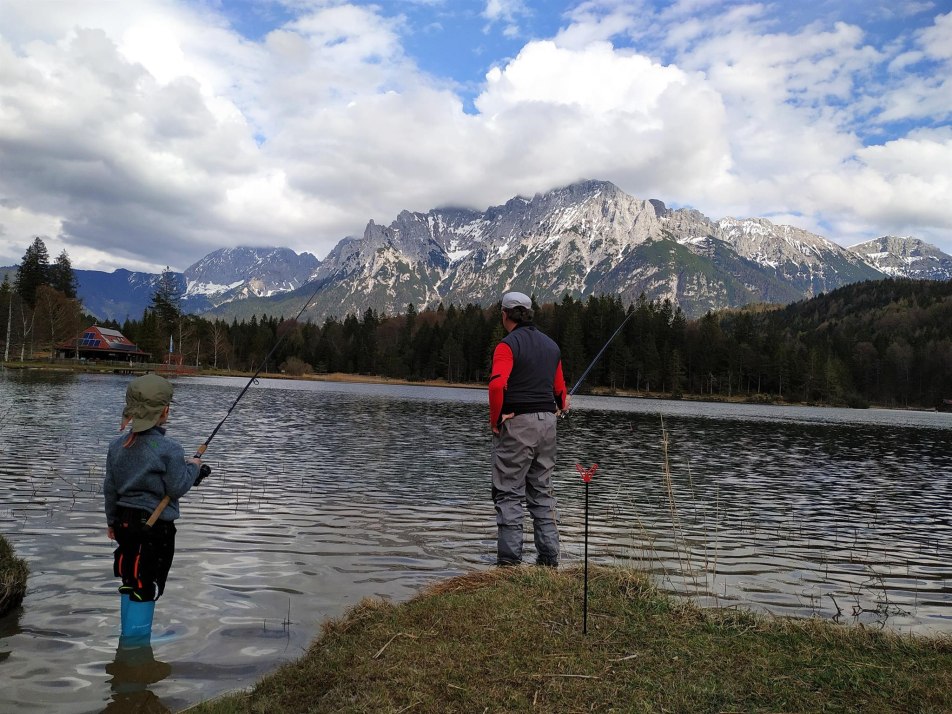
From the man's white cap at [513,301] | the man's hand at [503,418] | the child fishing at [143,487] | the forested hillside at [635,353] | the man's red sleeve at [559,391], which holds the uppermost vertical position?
the forested hillside at [635,353]

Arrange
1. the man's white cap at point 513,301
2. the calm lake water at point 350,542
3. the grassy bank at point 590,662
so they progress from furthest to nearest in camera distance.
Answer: the man's white cap at point 513,301
the calm lake water at point 350,542
the grassy bank at point 590,662

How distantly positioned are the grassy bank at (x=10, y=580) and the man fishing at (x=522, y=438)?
5.69m

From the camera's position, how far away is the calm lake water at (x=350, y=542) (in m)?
6.64

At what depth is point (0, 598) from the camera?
7.22 meters

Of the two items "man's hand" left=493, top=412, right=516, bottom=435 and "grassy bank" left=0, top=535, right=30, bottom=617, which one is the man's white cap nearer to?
"man's hand" left=493, top=412, right=516, bottom=435

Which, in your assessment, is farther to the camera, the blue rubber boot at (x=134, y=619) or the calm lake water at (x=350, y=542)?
the calm lake water at (x=350, y=542)

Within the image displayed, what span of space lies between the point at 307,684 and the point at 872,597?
879cm

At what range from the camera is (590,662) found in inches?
200

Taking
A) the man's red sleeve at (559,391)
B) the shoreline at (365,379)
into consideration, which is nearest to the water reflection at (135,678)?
the man's red sleeve at (559,391)

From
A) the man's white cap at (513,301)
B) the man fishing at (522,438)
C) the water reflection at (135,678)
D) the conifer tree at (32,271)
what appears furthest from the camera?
the conifer tree at (32,271)

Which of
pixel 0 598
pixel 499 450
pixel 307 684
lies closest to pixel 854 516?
pixel 499 450

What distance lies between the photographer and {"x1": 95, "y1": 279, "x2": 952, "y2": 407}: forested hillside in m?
130

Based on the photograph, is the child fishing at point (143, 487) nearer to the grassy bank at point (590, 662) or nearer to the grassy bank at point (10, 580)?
the grassy bank at point (590, 662)

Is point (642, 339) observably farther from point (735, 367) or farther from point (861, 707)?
point (861, 707)
